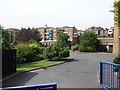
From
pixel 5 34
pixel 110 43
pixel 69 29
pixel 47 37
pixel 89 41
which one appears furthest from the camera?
pixel 47 37

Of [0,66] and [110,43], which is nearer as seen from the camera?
[0,66]

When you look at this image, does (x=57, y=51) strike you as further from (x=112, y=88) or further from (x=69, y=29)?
(x=69, y=29)

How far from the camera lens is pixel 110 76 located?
6.32 meters

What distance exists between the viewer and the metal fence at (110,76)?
5.87 metres

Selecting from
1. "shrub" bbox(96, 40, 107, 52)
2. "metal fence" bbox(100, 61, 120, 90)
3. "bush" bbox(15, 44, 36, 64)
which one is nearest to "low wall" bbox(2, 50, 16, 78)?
"bush" bbox(15, 44, 36, 64)

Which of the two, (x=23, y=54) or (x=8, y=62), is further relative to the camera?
(x=23, y=54)

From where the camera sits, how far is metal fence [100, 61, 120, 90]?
587 centimetres

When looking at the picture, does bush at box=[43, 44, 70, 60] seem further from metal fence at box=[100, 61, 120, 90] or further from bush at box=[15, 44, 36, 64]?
metal fence at box=[100, 61, 120, 90]

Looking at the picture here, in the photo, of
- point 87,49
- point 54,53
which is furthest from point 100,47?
point 54,53

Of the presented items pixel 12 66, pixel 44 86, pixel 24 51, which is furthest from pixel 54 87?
pixel 24 51

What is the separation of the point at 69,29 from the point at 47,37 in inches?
668

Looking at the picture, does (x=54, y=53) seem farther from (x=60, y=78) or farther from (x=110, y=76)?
(x=110, y=76)

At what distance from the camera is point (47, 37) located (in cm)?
9912

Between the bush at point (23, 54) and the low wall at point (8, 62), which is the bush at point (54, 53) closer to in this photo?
the bush at point (23, 54)
